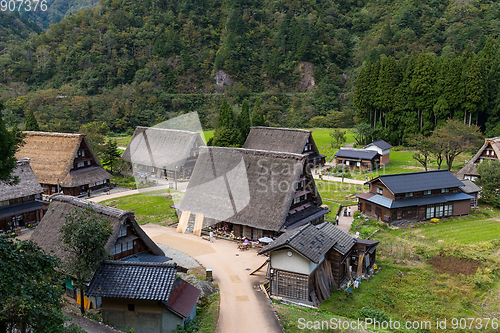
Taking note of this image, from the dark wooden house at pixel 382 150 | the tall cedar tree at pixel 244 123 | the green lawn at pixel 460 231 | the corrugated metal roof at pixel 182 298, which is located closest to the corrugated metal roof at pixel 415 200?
the green lawn at pixel 460 231

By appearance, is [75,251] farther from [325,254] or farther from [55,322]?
[325,254]

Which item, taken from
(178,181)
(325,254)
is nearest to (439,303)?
(325,254)

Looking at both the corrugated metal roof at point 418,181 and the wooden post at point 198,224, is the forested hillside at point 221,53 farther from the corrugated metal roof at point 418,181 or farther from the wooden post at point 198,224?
the wooden post at point 198,224

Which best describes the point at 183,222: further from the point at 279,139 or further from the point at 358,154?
the point at 358,154

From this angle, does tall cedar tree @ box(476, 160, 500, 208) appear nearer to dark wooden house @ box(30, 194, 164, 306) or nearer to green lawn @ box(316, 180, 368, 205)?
green lawn @ box(316, 180, 368, 205)

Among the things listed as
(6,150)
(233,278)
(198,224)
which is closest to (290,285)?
(233,278)
